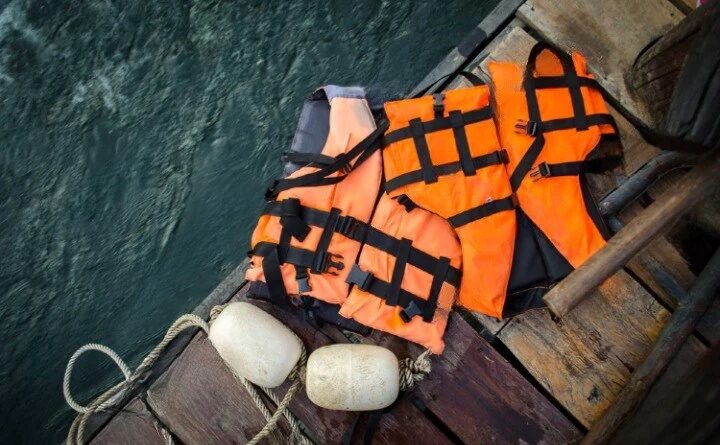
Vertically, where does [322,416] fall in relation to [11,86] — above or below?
above

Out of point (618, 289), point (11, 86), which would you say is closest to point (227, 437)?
point (618, 289)

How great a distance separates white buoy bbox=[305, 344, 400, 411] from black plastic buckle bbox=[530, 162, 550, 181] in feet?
3.74

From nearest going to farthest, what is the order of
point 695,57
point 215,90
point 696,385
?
1. point 696,385
2. point 695,57
3. point 215,90

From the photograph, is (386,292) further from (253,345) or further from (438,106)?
(438,106)

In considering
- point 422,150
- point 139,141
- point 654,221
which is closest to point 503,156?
point 422,150

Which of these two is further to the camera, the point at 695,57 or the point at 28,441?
the point at 28,441

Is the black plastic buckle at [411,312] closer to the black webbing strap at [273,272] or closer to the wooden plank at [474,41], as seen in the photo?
the black webbing strap at [273,272]

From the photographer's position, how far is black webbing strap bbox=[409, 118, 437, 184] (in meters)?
2.41

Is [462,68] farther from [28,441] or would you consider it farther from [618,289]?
[28,441]

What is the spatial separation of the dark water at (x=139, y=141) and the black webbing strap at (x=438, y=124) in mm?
1289

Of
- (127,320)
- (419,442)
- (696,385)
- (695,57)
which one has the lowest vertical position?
(127,320)

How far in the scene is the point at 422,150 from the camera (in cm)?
244

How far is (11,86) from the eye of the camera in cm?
384

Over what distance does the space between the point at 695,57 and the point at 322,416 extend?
235 cm
